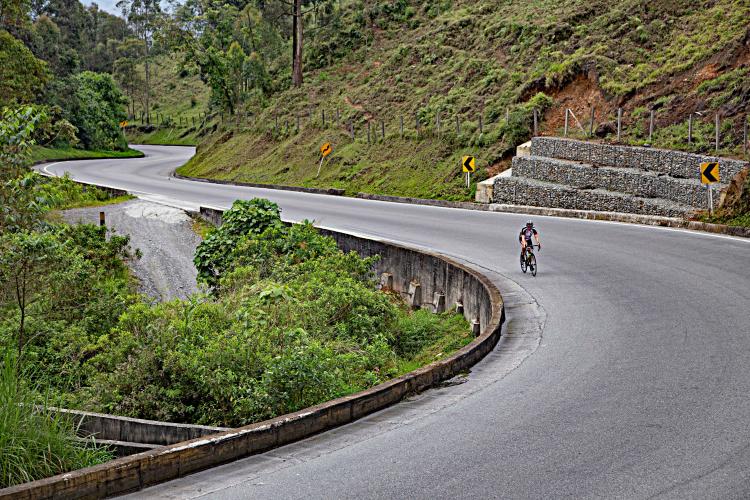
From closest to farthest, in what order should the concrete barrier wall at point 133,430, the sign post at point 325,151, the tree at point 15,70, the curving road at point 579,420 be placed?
the curving road at point 579,420 → the concrete barrier wall at point 133,430 → the tree at point 15,70 → the sign post at point 325,151

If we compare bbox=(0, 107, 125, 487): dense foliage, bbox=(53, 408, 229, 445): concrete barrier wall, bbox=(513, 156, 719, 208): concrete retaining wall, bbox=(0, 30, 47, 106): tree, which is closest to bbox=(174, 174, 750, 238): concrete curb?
bbox=(513, 156, 719, 208): concrete retaining wall

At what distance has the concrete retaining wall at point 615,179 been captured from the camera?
22.5 meters

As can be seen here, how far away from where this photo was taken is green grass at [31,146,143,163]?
67.2 meters

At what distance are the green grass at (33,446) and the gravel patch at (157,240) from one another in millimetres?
11244

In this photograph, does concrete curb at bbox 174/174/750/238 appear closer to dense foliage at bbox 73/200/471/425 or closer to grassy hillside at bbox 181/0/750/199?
grassy hillside at bbox 181/0/750/199

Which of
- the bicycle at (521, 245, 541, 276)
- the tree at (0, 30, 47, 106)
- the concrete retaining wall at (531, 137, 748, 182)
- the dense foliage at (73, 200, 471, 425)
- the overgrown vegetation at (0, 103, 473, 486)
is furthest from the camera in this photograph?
the tree at (0, 30, 47, 106)

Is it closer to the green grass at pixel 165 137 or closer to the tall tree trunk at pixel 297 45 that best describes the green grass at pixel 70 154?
the green grass at pixel 165 137

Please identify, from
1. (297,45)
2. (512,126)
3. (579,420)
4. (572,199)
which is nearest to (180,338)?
(579,420)

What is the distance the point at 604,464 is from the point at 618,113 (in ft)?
75.1

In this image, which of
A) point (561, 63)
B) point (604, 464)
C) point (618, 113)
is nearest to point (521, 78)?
point (561, 63)

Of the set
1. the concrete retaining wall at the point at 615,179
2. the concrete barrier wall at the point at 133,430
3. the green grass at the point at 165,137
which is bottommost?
the concrete barrier wall at the point at 133,430

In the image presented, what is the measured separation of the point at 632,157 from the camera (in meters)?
25.1

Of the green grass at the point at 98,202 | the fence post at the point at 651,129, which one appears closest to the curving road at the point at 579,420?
the fence post at the point at 651,129

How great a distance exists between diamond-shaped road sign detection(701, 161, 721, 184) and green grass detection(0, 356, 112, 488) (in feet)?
62.2
